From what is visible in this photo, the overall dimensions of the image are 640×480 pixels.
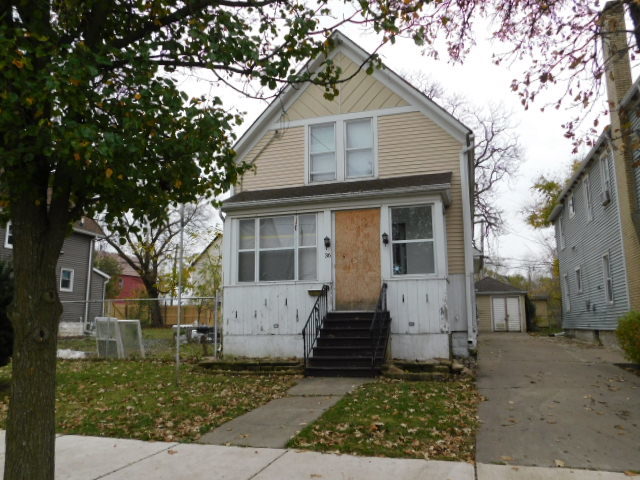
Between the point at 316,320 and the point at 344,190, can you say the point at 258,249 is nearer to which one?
the point at 316,320

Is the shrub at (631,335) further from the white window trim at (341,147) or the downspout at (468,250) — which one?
the white window trim at (341,147)

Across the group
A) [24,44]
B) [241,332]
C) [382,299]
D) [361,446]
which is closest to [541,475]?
[361,446]

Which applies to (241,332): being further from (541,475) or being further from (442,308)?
(541,475)

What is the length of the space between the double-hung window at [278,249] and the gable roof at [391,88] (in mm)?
2879

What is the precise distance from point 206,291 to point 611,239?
688 inches

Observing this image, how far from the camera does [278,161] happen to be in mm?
14305

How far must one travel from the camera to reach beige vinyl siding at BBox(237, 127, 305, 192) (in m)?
14.1

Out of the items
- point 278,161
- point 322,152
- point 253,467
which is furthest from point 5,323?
point 322,152

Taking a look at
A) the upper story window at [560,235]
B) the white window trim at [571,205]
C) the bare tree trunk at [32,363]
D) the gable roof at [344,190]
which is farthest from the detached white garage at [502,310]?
the bare tree trunk at [32,363]

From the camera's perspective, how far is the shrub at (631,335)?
1050 centimetres

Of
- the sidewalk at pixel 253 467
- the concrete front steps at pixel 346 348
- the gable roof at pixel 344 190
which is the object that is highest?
the gable roof at pixel 344 190

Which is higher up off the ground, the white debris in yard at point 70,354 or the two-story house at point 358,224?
the two-story house at point 358,224

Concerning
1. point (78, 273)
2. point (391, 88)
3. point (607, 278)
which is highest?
point (391, 88)

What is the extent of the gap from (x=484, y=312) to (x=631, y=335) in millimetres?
23459
